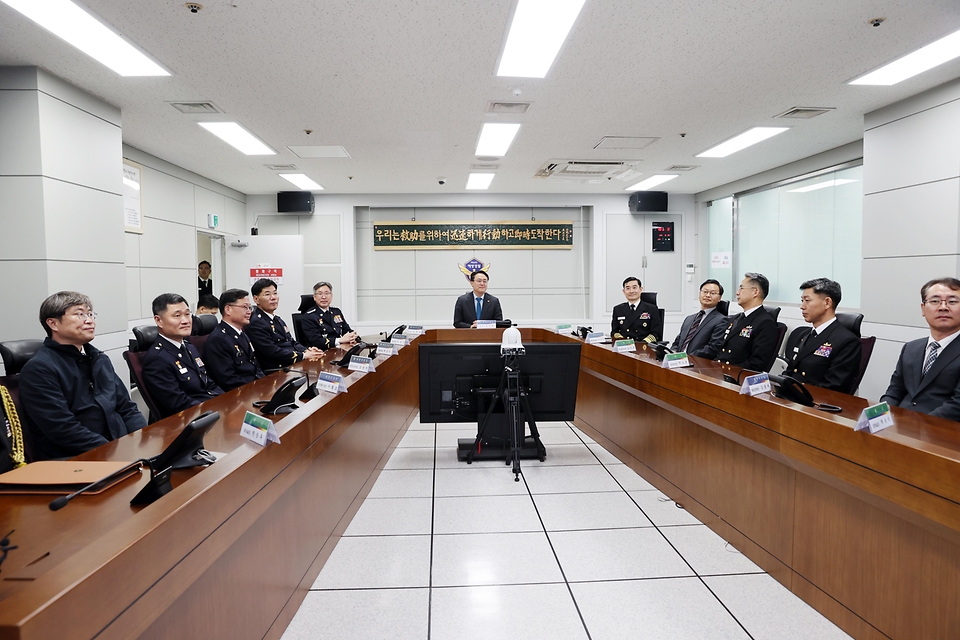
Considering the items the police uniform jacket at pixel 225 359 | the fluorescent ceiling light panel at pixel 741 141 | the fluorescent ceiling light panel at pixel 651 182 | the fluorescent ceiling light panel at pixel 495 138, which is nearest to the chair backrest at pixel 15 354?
→ the police uniform jacket at pixel 225 359

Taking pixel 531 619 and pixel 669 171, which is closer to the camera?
pixel 531 619

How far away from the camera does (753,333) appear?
3.70 meters

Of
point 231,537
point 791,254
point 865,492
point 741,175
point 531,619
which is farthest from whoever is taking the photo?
point 741,175

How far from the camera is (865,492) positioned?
1811 mm

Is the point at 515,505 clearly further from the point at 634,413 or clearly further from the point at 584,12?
the point at 584,12

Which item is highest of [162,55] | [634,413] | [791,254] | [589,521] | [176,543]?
[162,55]

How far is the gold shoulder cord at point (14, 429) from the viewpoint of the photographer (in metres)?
2.01

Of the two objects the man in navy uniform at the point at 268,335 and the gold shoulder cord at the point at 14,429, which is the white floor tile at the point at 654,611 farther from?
the man in navy uniform at the point at 268,335

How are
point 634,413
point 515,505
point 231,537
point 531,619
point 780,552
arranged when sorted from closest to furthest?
point 231,537, point 531,619, point 780,552, point 515,505, point 634,413

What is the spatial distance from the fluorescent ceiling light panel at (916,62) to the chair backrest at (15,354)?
17.3ft

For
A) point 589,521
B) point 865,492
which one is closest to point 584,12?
point 865,492

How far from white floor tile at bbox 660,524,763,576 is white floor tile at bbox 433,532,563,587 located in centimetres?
67

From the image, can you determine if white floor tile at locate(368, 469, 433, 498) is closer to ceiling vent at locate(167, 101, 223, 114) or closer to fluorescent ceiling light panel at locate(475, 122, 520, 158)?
fluorescent ceiling light panel at locate(475, 122, 520, 158)

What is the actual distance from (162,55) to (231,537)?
3.16 metres
